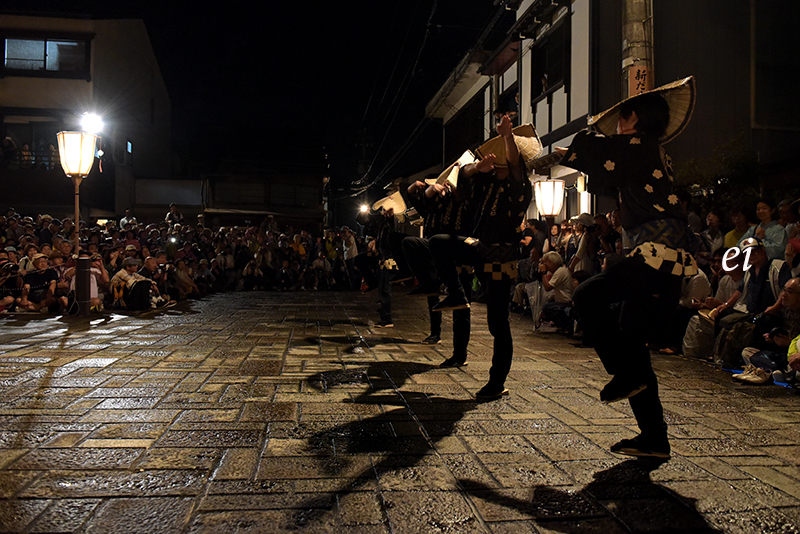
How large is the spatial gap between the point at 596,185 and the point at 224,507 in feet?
8.70

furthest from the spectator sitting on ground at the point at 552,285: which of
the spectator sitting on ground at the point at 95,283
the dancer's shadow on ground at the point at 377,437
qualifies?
the spectator sitting on ground at the point at 95,283

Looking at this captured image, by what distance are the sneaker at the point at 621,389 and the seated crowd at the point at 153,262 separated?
10225 millimetres

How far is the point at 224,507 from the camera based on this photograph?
2.38 meters

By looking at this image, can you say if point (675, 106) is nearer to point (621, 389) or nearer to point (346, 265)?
point (621, 389)

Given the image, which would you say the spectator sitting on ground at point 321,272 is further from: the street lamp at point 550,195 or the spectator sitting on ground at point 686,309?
the spectator sitting on ground at point 686,309

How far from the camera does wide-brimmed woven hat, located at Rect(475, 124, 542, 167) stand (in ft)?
15.3

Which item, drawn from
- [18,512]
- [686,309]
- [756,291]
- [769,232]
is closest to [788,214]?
[769,232]

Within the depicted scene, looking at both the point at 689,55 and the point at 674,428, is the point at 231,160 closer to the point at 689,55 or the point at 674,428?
the point at 689,55

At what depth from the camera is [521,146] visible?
469 centimetres

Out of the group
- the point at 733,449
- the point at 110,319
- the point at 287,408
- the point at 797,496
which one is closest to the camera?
the point at 797,496

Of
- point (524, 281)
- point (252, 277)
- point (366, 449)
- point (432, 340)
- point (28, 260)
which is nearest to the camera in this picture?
point (366, 449)

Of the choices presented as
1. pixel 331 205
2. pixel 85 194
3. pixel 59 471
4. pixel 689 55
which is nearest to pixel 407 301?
pixel 689 55

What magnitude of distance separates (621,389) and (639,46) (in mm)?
9423

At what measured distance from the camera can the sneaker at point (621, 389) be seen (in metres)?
3.03
